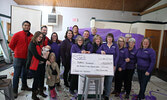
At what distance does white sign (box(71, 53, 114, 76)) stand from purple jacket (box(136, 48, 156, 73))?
878 millimetres

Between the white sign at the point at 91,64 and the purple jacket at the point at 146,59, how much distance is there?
2.88ft

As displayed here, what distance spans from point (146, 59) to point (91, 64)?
1.23 m

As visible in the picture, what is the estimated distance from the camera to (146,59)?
207 centimetres

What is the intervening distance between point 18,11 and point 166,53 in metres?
6.64

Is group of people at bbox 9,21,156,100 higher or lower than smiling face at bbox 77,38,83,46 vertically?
lower

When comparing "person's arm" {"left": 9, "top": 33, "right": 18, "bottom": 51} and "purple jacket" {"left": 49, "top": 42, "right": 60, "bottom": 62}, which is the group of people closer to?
"person's arm" {"left": 9, "top": 33, "right": 18, "bottom": 51}

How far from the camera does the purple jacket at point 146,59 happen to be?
6.58 feet

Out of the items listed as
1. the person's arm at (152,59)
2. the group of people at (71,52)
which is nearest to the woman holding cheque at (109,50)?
the group of people at (71,52)

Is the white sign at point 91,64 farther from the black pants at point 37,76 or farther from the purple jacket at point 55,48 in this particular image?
the purple jacket at point 55,48

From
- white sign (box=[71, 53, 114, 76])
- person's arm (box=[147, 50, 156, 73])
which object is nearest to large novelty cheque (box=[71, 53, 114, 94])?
white sign (box=[71, 53, 114, 76])

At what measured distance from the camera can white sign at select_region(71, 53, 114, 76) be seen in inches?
62.9

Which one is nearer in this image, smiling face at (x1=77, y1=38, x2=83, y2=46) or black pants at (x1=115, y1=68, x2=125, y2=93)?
smiling face at (x1=77, y1=38, x2=83, y2=46)

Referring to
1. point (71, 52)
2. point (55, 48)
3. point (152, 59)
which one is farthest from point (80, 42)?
point (152, 59)

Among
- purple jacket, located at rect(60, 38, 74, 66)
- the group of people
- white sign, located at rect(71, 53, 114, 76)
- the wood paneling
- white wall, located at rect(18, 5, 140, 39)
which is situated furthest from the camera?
Result: white wall, located at rect(18, 5, 140, 39)
